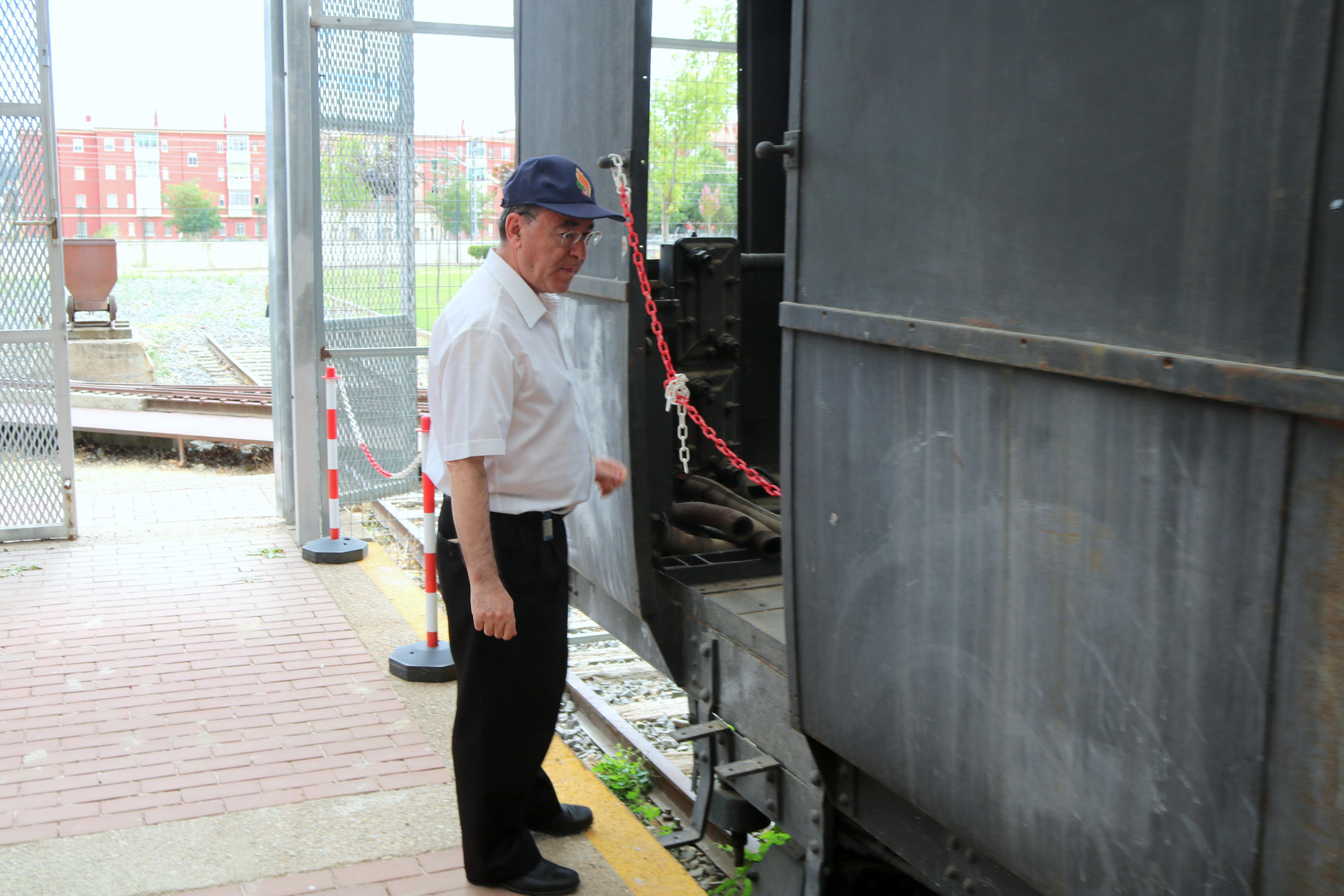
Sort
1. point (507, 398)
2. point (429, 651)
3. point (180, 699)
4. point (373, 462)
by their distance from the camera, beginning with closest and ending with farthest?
1. point (507, 398)
2. point (180, 699)
3. point (429, 651)
4. point (373, 462)

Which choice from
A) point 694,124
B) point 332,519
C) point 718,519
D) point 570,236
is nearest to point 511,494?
point 570,236

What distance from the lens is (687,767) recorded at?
4.78 meters

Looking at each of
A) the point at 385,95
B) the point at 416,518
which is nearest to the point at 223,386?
the point at 416,518

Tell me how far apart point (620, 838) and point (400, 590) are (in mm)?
3100

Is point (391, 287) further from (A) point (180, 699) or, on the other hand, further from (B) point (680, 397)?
(B) point (680, 397)

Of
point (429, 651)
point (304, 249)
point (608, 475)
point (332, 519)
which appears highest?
point (304, 249)

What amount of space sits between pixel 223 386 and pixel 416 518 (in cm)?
711

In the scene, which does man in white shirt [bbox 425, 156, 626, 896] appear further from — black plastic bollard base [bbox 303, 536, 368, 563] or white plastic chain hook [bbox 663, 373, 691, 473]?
black plastic bollard base [bbox 303, 536, 368, 563]

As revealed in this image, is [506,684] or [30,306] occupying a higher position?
[30,306]

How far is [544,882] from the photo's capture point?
350 cm

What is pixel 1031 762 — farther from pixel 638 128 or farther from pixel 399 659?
pixel 399 659

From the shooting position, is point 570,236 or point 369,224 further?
point 369,224

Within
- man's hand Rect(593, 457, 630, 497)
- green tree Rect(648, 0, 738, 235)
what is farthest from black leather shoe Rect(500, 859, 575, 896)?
green tree Rect(648, 0, 738, 235)

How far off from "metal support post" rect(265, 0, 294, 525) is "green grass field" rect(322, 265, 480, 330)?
316mm
